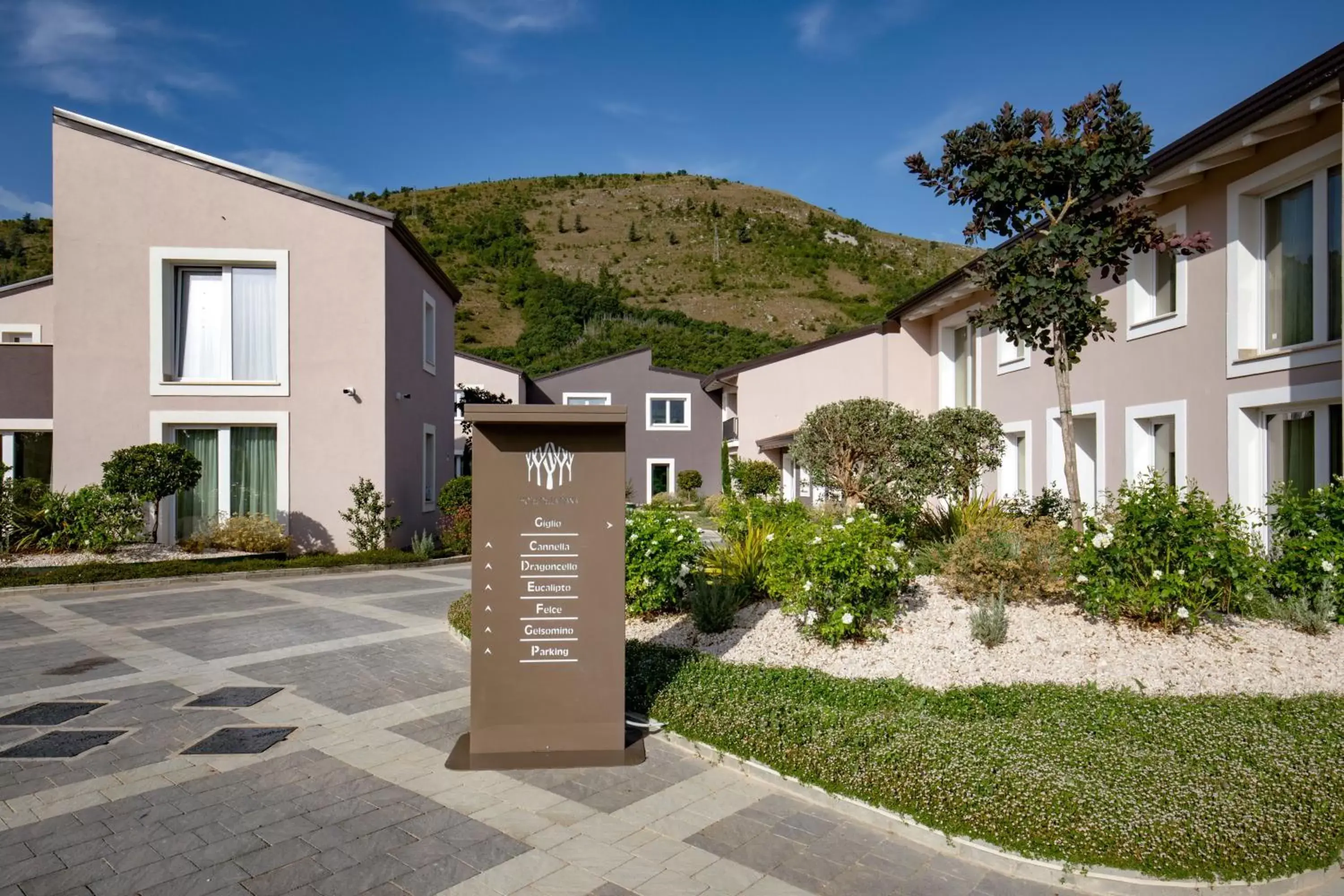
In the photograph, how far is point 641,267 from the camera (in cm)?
7025

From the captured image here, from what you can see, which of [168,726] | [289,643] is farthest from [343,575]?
[168,726]

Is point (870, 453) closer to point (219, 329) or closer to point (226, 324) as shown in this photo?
point (226, 324)

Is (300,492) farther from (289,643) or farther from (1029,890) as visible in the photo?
(1029,890)

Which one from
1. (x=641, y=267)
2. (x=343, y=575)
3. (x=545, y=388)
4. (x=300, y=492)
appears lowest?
(x=343, y=575)

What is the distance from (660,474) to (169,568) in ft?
77.9

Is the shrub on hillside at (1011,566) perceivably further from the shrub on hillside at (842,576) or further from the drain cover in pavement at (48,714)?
the drain cover in pavement at (48,714)

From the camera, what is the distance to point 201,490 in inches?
587

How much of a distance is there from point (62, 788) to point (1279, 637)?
8.82 m

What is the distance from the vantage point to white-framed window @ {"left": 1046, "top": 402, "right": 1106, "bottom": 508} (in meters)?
12.9

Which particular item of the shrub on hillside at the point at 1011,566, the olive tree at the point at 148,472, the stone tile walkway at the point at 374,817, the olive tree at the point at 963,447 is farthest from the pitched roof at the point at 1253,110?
the olive tree at the point at 148,472

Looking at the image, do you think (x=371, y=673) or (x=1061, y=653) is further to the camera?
(x=371, y=673)

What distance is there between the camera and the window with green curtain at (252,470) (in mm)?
15008

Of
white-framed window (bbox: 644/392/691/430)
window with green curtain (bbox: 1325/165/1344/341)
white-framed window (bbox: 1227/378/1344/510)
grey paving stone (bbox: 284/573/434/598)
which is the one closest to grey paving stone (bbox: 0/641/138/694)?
grey paving stone (bbox: 284/573/434/598)

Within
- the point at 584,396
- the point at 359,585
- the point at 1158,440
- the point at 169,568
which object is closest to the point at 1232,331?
the point at 1158,440
